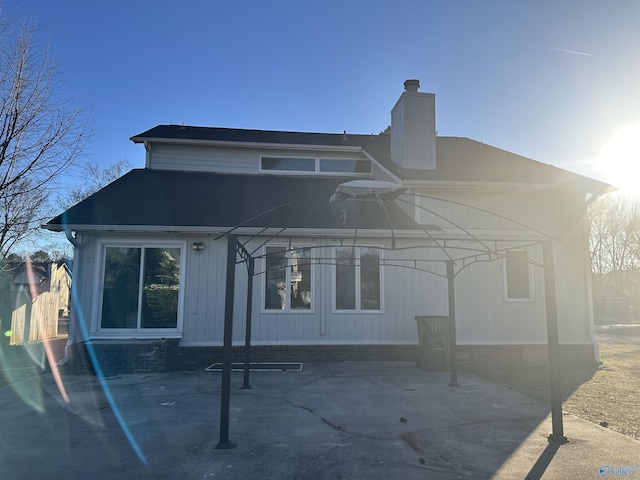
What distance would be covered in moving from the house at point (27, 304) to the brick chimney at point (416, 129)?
1236 cm

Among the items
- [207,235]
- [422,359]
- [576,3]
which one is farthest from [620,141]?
[207,235]

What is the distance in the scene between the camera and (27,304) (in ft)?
50.3

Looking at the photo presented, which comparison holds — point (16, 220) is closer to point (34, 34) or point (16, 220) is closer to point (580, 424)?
point (34, 34)

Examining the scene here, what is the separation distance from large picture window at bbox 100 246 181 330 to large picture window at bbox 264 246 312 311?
2042mm

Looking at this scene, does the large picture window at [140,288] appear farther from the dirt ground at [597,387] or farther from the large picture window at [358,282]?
the dirt ground at [597,387]

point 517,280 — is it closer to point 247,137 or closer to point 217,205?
point 217,205

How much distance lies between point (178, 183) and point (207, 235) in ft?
8.89

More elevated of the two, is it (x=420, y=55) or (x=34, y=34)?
(x=420, y=55)

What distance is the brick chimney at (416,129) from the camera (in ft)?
37.3

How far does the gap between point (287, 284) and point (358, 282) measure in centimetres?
167

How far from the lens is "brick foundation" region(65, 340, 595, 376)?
8.27 metres

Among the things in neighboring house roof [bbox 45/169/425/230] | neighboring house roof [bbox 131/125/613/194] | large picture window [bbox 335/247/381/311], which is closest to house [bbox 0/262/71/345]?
neighboring house roof [bbox 45/169/425/230]

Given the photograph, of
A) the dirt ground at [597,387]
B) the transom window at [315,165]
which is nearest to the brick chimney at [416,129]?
the transom window at [315,165]

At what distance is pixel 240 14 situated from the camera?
27.1 ft
